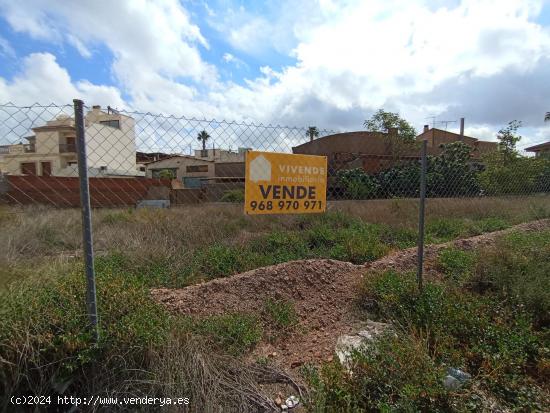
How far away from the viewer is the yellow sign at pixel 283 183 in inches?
112

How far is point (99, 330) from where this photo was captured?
2.05 metres

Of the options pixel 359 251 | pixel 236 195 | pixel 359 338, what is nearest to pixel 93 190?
pixel 236 195

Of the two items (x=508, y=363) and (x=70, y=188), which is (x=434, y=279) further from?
(x=70, y=188)

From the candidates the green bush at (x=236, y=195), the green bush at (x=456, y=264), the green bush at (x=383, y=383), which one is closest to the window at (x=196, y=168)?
the green bush at (x=236, y=195)

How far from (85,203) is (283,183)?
164cm

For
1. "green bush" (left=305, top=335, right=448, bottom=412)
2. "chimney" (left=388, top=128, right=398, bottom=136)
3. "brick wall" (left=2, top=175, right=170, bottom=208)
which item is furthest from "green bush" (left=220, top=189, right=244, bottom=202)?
"chimney" (left=388, top=128, right=398, bottom=136)

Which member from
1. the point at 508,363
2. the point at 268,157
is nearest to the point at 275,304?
the point at 268,157

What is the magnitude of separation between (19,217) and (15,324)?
6.51 meters

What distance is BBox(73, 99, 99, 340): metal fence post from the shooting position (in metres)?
1.98

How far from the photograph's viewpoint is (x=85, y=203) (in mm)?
2027

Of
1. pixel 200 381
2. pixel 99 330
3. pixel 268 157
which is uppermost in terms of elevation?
pixel 268 157

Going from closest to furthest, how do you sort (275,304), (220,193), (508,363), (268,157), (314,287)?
(508,363) → (268,157) → (275,304) → (314,287) → (220,193)

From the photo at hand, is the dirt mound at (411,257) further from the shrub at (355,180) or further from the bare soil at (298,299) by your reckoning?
the shrub at (355,180)

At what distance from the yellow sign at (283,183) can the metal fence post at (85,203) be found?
1.25 m
